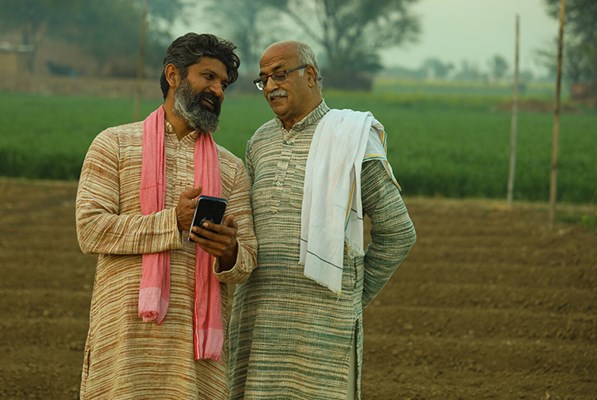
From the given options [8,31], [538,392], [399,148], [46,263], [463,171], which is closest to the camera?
[538,392]

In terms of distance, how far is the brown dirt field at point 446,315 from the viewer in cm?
506

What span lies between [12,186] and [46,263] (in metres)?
4.96

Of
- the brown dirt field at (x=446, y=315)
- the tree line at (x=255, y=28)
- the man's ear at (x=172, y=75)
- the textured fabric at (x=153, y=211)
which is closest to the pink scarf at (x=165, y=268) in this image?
the textured fabric at (x=153, y=211)

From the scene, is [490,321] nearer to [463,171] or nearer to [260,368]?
[260,368]

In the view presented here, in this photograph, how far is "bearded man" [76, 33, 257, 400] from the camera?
9.07 feet

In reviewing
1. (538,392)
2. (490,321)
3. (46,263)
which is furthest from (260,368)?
(46,263)

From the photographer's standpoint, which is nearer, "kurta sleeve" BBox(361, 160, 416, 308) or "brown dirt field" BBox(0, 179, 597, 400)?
"kurta sleeve" BBox(361, 160, 416, 308)

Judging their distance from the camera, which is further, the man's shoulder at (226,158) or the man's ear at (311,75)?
the man's ear at (311,75)

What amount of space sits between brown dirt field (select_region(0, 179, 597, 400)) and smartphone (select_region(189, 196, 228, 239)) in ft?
7.90

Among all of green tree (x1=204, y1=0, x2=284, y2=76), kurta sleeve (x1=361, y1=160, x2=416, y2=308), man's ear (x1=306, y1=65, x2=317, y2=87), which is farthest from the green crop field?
green tree (x1=204, y1=0, x2=284, y2=76)

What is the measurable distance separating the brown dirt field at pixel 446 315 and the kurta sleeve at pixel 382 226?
1701 millimetres

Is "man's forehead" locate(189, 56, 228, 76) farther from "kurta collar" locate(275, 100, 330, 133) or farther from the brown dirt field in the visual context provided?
the brown dirt field

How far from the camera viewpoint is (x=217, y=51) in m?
2.93

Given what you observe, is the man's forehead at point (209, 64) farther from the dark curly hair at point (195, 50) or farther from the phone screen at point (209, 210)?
the phone screen at point (209, 210)
